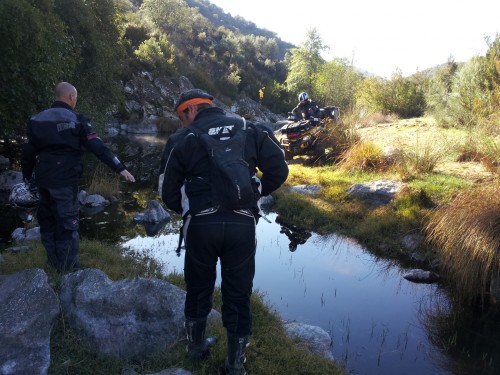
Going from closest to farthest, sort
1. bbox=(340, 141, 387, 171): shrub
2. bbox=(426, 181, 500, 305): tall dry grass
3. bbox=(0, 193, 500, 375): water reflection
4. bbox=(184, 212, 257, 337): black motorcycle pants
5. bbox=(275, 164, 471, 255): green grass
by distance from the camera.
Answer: bbox=(184, 212, 257, 337): black motorcycle pants
bbox=(0, 193, 500, 375): water reflection
bbox=(426, 181, 500, 305): tall dry grass
bbox=(275, 164, 471, 255): green grass
bbox=(340, 141, 387, 171): shrub

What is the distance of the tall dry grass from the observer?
15.6 feet

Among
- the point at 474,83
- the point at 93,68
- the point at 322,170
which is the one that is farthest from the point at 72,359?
the point at 474,83

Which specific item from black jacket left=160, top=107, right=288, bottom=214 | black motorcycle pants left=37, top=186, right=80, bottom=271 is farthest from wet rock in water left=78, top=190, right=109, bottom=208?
black jacket left=160, top=107, right=288, bottom=214

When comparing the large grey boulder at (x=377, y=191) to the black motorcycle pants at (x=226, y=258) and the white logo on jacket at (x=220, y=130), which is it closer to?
the black motorcycle pants at (x=226, y=258)

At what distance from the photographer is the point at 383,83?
19984 millimetres

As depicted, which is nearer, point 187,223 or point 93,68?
point 187,223

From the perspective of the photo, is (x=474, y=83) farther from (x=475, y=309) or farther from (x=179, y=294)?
(x=179, y=294)

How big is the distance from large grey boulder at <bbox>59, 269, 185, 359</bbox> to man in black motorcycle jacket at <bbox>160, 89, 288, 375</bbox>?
0.36m

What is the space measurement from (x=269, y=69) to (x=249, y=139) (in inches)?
2220

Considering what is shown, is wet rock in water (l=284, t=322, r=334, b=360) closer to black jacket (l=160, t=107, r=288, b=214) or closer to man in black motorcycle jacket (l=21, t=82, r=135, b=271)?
black jacket (l=160, t=107, r=288, b=214)

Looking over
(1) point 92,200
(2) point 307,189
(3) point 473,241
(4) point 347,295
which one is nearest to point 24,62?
(1) point 92,200

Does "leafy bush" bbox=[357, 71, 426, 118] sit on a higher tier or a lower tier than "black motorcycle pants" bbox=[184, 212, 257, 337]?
higher

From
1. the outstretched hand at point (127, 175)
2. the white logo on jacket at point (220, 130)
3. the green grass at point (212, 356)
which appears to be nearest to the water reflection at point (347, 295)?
the green grass at point (212, 356)

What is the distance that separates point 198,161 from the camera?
106 inches
